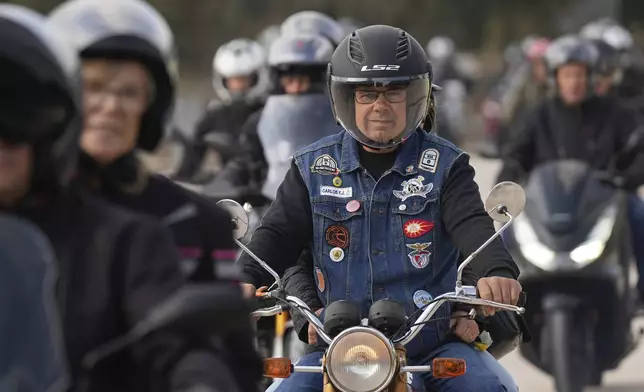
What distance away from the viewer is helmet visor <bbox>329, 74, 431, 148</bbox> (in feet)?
20.1

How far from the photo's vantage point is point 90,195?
3.78 m

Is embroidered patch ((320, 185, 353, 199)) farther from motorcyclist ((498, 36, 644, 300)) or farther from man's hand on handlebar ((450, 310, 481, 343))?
motorcyclist ((498, 36, 644, 300))

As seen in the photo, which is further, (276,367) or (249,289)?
(249,289)

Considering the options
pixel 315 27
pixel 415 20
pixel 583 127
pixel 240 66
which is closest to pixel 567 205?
pixel 583 127

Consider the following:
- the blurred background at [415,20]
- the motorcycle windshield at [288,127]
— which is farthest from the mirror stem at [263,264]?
the blurred background at [415,20]

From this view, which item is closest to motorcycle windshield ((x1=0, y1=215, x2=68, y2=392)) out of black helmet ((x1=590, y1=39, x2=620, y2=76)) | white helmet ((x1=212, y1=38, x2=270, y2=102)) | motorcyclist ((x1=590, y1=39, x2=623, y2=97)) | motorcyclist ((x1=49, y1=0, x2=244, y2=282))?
motorcyclist ((x1=49, y1=0, x2=244, y2=282))

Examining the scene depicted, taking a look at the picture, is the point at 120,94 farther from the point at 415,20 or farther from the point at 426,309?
the point at 415,20

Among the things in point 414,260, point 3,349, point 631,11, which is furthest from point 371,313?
point 631,11

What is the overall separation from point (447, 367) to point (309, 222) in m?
0.80

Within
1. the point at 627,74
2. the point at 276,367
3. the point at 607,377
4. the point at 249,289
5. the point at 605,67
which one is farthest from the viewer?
the point at 627,74

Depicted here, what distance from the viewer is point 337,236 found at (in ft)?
19.9

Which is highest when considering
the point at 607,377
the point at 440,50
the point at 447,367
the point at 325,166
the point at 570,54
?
the point at 570,54

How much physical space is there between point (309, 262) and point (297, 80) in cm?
461

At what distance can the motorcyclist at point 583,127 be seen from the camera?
35.6ft
